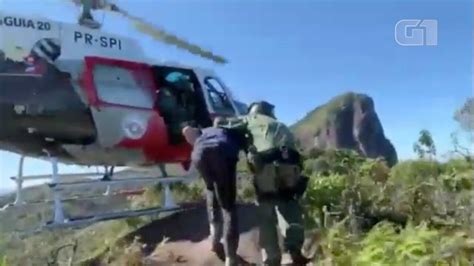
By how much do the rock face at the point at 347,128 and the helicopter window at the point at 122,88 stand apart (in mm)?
746

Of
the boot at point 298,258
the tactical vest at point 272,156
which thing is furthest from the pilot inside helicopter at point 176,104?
the boot at point 298,258

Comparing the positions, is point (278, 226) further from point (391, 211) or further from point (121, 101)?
point (121, 101)

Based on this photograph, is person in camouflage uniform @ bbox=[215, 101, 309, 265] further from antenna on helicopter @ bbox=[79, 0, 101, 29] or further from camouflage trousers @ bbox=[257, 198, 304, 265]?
antenna on helicopter @ bbox=[79, 0, 101, 29]

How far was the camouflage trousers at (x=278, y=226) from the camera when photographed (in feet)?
8.87

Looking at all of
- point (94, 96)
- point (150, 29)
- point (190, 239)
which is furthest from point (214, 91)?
point (190, 239)

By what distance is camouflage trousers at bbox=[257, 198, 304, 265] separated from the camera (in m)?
2.70

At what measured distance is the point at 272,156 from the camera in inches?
105

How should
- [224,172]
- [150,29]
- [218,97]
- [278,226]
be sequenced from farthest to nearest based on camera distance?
[218,97] < [150,29] < [278,226] < [224,172]


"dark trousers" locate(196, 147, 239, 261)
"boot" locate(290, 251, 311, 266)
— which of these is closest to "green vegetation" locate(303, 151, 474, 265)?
"boot" locate(290, 251, 311, 266)

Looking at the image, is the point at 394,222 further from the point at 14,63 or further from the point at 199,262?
the point at 14,63

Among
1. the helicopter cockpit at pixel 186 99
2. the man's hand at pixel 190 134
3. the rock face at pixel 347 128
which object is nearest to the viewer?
the rock face at pixel 347 128

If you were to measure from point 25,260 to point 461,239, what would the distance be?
1.56 m

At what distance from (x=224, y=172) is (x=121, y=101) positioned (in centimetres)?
85

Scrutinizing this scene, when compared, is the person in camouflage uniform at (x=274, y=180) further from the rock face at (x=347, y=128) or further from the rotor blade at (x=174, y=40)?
the rotor blade at (x=174, y=40)
